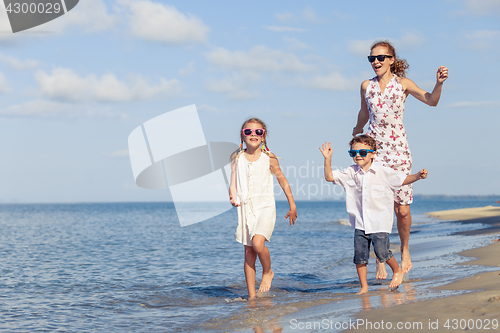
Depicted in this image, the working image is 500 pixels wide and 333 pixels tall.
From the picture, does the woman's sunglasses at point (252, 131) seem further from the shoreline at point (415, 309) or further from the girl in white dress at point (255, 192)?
the shoreline at point (415, 309)

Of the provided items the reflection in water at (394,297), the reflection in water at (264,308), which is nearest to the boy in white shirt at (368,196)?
the reflection in water at (394,297)

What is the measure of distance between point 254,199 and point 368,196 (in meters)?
1.27

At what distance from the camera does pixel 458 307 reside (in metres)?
3.47

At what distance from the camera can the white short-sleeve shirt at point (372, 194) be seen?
193 inches

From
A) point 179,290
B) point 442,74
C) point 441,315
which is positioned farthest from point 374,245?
point 179,290

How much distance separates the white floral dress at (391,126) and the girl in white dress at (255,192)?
1.23 meters

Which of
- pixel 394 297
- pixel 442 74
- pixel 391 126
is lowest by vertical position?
pixel 394 297

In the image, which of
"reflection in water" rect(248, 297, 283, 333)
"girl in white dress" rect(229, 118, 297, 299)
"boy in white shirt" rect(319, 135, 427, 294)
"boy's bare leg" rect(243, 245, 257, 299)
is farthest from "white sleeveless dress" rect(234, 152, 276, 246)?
"boy in white shirt" rect(319, 135, 427, 294)

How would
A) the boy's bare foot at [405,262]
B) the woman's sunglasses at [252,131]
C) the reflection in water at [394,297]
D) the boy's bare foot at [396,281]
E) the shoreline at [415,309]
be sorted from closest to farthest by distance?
the shoreline at [415,309], the reflection in water at [394,297], the boy's bare foot at [396,281], the woman's sunglasses at [252,131], the boy's bare foot at [405,262]

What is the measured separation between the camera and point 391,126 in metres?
5.46

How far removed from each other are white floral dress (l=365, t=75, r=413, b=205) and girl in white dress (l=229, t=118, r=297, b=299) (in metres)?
1.23

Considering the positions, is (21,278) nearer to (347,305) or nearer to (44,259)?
(44,259)

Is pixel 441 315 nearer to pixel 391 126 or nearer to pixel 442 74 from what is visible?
pixel 391 126

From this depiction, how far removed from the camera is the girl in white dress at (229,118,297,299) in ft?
17.4
